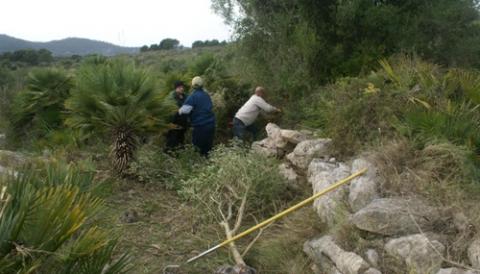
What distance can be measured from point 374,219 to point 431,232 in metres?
0.50

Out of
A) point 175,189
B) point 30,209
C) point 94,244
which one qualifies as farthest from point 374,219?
point 175,189

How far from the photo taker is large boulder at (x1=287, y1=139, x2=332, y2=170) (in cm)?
733

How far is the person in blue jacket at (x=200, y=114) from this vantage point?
9234mm

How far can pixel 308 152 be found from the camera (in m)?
7.42

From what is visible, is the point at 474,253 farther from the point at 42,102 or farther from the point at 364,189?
the point at 42,102

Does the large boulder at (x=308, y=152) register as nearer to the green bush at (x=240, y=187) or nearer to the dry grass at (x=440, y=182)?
the green bush at (x=240, y=187)

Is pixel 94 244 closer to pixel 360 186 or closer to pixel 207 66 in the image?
pixel 360 186

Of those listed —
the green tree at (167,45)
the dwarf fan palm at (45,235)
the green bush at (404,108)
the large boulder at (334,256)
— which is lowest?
the large boulder at (334,256)

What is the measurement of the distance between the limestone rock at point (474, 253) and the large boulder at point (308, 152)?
10.3 feet

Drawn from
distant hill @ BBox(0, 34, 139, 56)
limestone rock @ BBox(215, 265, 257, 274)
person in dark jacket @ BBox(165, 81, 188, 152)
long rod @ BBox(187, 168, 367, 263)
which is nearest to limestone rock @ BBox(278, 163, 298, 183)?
long rod @ BBox(187, 168, 367, 263)

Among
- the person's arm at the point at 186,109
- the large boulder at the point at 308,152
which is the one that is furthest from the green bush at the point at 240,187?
the person's arm at the point at 186,109

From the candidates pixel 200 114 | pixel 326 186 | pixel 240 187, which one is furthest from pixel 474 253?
pixel 200 114

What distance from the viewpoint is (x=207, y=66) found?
13.0 metres

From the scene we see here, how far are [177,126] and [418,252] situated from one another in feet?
19.2
